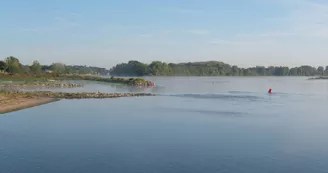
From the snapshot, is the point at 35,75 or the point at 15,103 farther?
the point at 35,75

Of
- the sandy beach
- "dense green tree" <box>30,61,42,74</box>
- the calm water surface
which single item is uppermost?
"dense green tree" <box>30,61,42,74</box>

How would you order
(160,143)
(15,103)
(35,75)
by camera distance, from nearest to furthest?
1. (160,143)
2. (15,103)
3. (35,75)

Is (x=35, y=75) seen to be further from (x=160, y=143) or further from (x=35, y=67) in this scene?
(x=160, y=143)

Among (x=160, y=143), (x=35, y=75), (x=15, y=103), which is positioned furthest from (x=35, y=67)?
(x=160, y=143)

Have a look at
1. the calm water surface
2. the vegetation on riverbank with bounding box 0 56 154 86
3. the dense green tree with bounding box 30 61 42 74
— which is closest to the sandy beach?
the calm water surface

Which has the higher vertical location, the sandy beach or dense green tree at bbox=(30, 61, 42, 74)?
dense green tree at bbox=(30, 61, 42, 74)

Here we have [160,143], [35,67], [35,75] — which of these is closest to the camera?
[160,143]

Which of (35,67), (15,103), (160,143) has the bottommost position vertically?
(160,143)

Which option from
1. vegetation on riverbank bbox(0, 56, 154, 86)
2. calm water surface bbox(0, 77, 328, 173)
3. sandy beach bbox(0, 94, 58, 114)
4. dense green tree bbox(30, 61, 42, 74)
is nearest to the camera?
calm water surface bbox(0, 77, 328, 173)

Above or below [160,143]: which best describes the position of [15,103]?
above

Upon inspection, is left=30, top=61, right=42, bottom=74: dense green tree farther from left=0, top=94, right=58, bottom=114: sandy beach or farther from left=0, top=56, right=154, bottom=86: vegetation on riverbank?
left=0, top=94, right=58, bottom=114: sandy beach

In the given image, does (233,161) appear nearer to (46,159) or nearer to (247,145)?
(247,145)

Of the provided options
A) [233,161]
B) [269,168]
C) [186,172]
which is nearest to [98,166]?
[186,172]

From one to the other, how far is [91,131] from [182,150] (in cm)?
651
